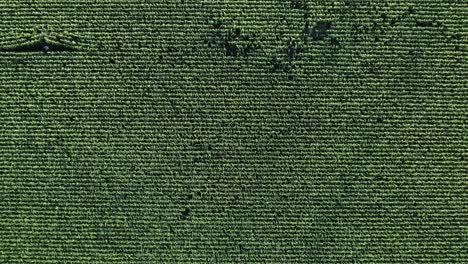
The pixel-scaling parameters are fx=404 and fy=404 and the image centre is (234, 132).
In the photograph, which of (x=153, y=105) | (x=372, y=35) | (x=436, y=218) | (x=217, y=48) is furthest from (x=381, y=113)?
(x=153, y=105)

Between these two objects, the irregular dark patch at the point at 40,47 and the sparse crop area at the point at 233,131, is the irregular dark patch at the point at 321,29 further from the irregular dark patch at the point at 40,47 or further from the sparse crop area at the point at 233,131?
the irregular dark patch at the point at 40,47

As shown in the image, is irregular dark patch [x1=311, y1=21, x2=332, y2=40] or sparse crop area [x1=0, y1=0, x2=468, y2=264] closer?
sparse crop area [x1=0, y1=0, x2=468, y2=264]

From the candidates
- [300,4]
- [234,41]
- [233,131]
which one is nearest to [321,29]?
[300,4]

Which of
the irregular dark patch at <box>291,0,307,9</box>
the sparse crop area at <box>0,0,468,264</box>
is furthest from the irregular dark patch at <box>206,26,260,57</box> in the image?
the irregular dark patch at <box>291,0,307,9</box>

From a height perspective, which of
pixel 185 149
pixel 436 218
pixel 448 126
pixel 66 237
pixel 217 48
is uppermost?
pixel 217 48

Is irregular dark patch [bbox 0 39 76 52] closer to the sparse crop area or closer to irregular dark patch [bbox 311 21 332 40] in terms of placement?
the sparse crop area

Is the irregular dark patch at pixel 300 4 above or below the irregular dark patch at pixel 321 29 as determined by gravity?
above

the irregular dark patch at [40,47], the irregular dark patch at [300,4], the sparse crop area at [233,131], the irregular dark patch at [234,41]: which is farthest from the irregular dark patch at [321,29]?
the irregular dark patch at [40,47]

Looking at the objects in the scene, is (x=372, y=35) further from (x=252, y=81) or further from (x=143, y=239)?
(x=143, y=239)
